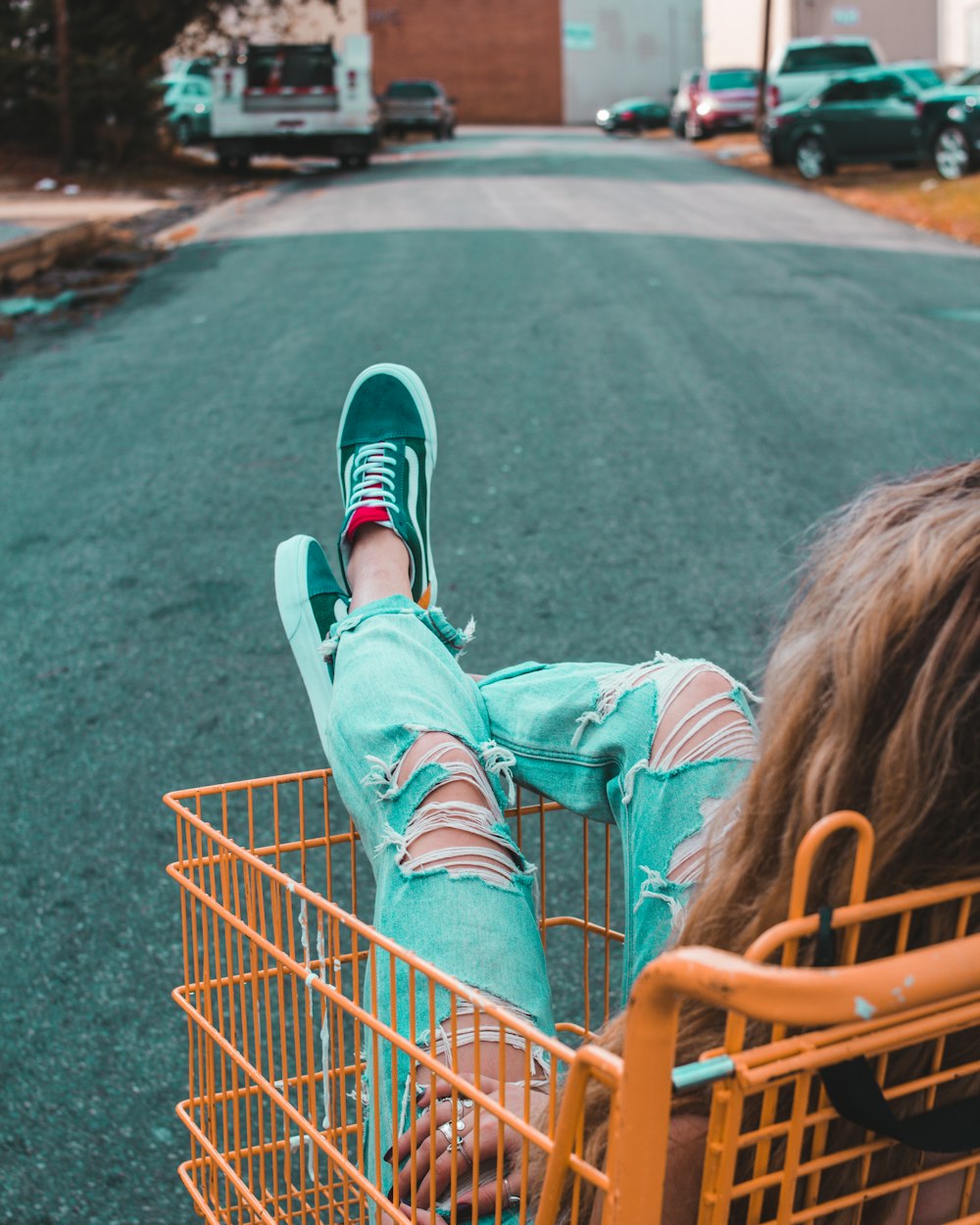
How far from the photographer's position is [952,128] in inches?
632

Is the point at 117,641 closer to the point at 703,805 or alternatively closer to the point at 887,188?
the point at 703,805

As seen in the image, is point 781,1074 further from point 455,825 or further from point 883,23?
point 883,23

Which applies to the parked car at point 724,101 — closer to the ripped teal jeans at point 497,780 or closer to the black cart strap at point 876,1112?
the ripped teal jeans at point 497,780

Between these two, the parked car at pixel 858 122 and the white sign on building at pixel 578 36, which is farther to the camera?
the white sign on building at pixel 578 36

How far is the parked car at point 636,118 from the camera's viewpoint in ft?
120

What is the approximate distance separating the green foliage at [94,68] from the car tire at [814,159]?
25.6 ft

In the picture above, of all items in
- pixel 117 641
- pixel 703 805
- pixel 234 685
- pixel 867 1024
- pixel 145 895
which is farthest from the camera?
pixel 117 641

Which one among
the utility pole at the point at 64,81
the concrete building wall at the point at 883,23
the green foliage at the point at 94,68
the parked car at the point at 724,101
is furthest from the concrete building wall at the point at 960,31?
the utility pole at the point at 64,81

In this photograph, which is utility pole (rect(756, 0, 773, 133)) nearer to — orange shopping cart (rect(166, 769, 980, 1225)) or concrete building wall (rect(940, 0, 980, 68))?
concrete building wall (rect(940, 0, 980, 68))

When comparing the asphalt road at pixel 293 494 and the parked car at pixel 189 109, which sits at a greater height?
the parked car at pixel 189 109

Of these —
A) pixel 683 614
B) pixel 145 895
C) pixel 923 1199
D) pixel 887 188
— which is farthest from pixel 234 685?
pixel 887 188

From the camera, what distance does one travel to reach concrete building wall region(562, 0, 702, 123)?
4547cm

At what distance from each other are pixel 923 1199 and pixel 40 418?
6537 mm

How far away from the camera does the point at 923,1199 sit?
1063 mm
